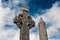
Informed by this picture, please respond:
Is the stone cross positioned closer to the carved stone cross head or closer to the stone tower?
the carved stone cross head

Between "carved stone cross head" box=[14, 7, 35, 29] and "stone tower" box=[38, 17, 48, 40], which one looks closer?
"carved stone cross head" box=[14, 7, 35, 29]

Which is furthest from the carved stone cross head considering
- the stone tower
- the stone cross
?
the stone tower

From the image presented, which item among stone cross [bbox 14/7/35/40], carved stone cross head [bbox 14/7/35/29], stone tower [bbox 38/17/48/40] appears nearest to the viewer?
Answer: stone cross [bbox 14/7/35/40]

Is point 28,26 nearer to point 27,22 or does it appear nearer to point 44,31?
point 27,22

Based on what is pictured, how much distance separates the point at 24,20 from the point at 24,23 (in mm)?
346

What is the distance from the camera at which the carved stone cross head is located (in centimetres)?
1320

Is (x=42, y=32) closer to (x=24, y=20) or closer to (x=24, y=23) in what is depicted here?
(x=24, y=20)

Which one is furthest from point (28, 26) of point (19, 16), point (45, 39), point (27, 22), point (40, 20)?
point (40, 20)

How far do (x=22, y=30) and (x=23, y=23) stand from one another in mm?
784

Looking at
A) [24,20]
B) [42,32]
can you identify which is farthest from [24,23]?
[42,32]

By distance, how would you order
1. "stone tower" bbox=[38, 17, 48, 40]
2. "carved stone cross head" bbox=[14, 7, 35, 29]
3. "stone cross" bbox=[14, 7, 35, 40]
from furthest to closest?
1. "stone tower" bbox=[38, 17, 48, 40]
2. "carved stone cross head" bbox=[14, 7, 35, 29]
3. "stone cross" bbox=[14, 7, 35, 40]

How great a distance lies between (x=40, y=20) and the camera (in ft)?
77.2

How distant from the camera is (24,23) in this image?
1325 cm

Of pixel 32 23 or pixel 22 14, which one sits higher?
pixel 22 14
